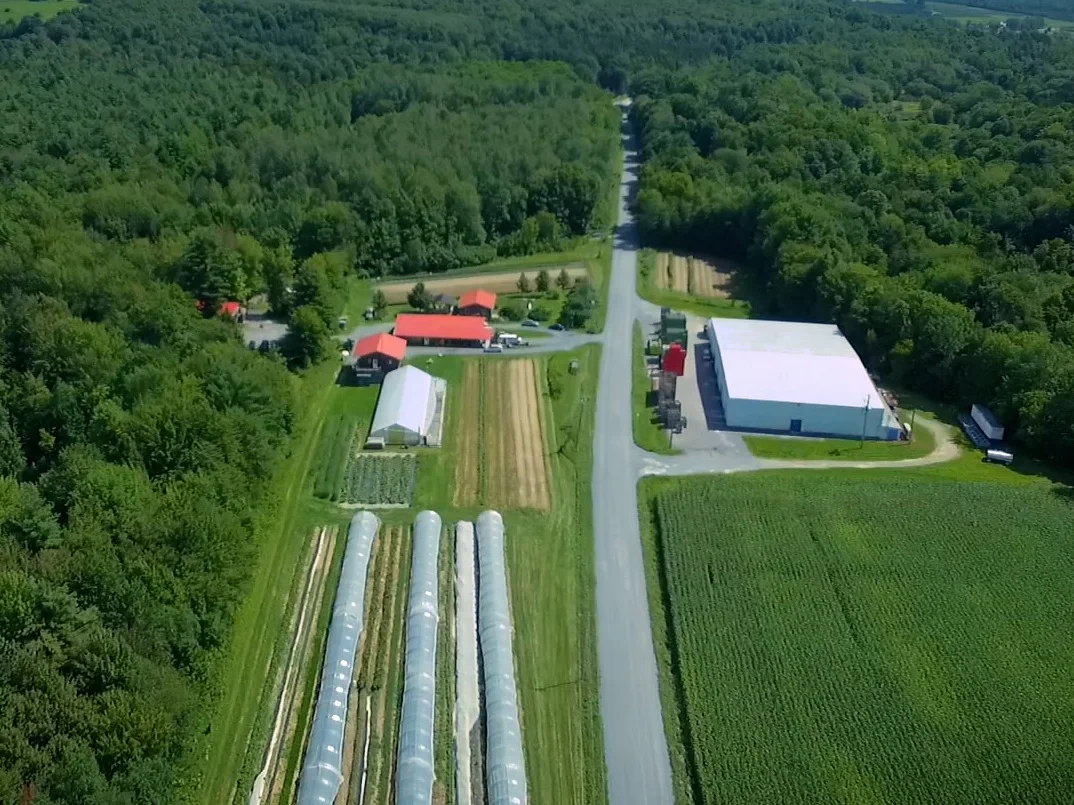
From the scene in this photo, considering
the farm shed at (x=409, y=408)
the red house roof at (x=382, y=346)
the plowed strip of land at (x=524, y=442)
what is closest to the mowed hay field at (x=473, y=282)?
the red house roof at (x=382, y=346)

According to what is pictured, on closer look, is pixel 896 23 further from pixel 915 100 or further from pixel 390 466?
pixel 390 466

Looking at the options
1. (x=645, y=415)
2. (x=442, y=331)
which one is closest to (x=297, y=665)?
(x=645, y=415)

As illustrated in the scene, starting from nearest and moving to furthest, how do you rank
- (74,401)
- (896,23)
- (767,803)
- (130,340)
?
(767,803)
(74,401)
(130,340)
(896,23)

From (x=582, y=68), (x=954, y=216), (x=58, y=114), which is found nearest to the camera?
(x=954, y=216)

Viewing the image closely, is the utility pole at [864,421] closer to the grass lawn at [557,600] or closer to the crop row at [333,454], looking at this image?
the grass lawn at [557,600]

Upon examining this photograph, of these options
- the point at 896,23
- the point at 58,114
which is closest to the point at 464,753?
the point at 58,114

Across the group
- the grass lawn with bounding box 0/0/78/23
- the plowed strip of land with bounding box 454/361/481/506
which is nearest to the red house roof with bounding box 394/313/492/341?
the plowed strip of land with bounding box 454/361/481/506

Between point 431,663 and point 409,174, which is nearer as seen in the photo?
point 431,663
